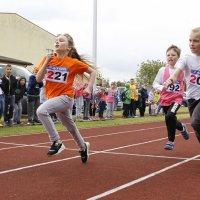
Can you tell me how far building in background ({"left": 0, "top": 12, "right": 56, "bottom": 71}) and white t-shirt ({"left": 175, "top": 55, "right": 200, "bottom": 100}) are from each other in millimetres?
41910

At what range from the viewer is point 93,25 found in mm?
24719

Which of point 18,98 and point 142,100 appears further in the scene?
point 142,100

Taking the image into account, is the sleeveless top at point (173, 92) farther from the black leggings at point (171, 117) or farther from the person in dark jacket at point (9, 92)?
the person in dark jacket at point (9, 92)

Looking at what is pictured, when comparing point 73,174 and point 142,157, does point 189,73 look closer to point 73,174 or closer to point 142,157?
point 142,157

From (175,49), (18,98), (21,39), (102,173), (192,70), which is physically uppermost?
(21,39)

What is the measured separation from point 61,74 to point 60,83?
14cm

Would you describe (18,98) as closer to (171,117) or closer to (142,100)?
(171,117)

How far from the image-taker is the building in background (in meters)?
48.7

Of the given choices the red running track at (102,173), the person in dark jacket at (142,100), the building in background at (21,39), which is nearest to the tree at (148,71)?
the building in background at (21,39)

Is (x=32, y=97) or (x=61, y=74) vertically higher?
(x=61, y=74)

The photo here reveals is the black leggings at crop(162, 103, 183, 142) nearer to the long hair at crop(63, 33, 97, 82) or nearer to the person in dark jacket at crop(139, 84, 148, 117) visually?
the long hair at crop(63, 33, 97, 82)

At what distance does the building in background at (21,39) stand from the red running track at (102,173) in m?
40.2

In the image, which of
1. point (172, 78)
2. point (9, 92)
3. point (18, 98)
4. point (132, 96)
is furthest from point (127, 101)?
point (172, 78)

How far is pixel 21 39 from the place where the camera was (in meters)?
49.8
